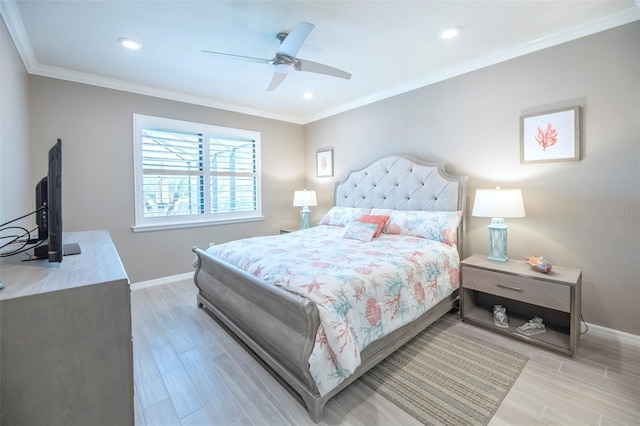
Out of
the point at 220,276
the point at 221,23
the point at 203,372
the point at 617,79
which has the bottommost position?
the point at 203,372

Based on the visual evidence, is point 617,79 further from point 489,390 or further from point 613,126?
point 489,390

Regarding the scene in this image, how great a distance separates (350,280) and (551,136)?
91.3 inches

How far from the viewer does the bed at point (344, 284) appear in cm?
157

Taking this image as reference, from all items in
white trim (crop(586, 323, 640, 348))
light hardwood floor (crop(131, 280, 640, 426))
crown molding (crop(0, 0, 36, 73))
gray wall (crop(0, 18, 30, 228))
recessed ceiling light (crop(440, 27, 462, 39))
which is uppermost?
recessed ceiling light (crop(440, 27, 462, 39))

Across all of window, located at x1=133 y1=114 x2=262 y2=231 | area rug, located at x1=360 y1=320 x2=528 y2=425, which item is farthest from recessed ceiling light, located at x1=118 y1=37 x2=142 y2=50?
area rug, located at x1=360 y1=320 x2=528 y2=425

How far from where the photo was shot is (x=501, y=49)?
2.74 metres

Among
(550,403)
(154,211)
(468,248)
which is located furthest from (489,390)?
(154,211)

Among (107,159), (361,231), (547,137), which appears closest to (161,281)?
(107,159)

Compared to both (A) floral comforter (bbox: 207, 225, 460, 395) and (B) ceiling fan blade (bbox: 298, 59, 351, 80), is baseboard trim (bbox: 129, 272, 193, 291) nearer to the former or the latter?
(A) floral comforter (bbox: 207, 225, 460, 395)

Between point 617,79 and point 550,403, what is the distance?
249cm

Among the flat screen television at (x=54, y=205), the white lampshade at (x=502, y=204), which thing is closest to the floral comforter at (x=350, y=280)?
the white lampshade at (x=502, y=204)

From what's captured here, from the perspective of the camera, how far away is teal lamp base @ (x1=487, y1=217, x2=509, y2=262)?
102 inches

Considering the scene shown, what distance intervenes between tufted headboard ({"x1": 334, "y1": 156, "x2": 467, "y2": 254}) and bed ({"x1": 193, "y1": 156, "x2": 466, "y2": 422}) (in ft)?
0.04

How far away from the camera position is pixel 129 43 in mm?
2520
